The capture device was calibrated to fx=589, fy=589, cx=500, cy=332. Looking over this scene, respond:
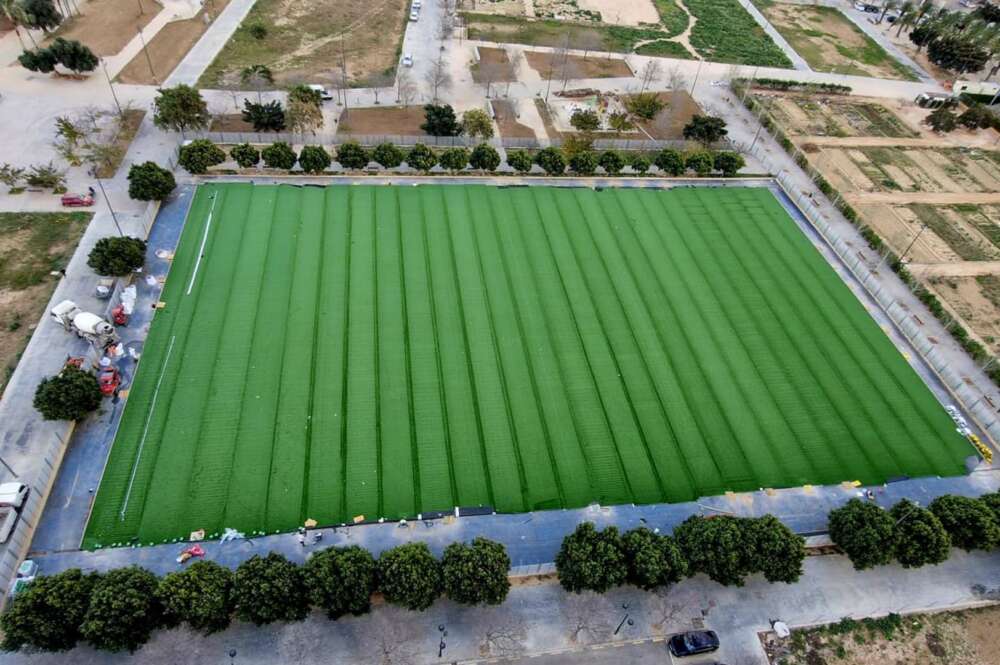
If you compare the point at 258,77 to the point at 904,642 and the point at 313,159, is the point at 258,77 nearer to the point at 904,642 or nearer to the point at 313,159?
the point at 313,159

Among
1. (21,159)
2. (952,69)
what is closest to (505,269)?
(21,159)

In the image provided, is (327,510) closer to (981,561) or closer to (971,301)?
(981,561)

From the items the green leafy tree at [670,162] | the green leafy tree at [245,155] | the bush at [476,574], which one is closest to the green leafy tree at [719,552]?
the bush at [476,574]

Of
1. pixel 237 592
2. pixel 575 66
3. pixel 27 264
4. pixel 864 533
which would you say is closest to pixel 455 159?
pixel 575 66

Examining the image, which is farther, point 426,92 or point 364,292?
point 426,92

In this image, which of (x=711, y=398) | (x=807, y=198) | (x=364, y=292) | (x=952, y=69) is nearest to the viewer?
(x=711, y=398)
